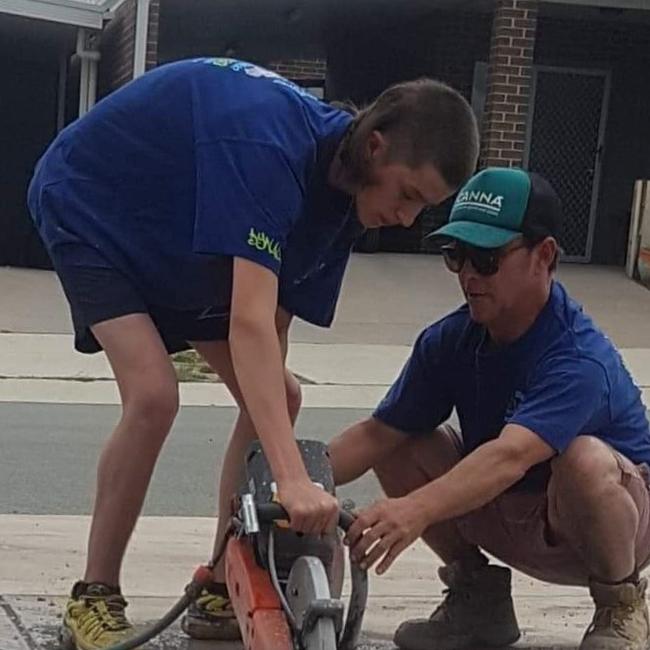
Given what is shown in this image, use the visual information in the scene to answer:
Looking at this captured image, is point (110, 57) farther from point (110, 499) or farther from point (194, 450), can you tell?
point (110, 499)

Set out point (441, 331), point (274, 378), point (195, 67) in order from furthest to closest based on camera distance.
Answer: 1. point (441, 331)
2. point (195, 67)
3. point (274, 378)

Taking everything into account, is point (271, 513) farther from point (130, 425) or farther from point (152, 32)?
point (152, 32)

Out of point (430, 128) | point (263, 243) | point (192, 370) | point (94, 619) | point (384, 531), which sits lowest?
point (192, 370)

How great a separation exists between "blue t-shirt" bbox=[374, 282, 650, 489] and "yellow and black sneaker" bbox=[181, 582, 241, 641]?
631 millimetres

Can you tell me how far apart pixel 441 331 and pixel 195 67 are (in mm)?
932

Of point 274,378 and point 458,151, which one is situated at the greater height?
point 458,151

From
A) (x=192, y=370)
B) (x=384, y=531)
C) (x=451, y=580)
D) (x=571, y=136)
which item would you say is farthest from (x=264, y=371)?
(x=571, y=136)

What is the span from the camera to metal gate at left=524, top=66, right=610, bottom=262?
48.8ft

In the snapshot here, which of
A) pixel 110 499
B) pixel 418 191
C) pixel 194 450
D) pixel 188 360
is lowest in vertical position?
pixel 188 360

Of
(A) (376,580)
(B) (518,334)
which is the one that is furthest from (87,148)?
(A) (376,580)

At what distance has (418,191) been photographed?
2832 mm

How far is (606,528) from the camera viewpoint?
121 inches

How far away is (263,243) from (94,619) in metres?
1.06

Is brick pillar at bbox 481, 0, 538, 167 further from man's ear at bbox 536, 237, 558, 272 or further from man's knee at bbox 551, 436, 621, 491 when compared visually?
man's knee at bbox 551, 436, 621, 491
